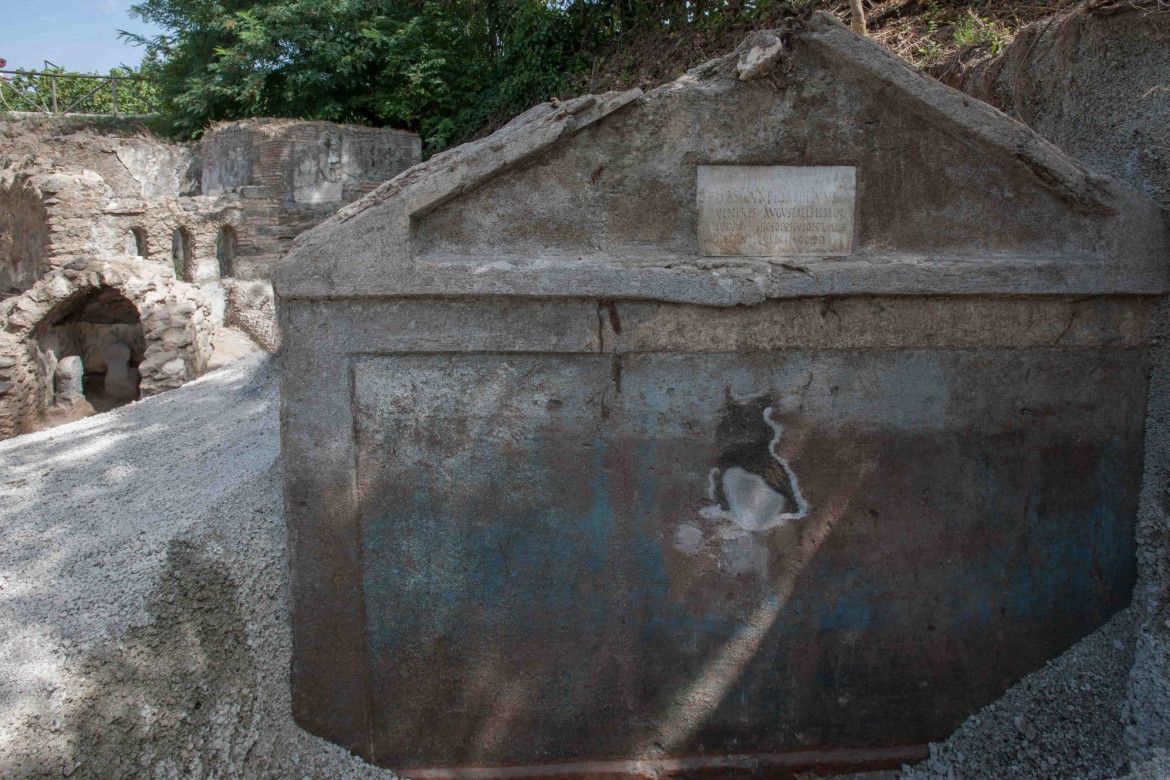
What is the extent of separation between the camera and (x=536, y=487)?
3.13 meters

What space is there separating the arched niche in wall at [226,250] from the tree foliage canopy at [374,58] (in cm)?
485

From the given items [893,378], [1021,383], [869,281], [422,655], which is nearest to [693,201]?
[869,281]

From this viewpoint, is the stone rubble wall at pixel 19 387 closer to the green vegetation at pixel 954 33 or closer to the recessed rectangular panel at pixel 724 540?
the recessed rectangular panel at pixel 724 540

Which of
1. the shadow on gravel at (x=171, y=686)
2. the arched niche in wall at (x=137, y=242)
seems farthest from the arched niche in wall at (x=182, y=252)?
the shadow on gravel at (x=171, y=686)

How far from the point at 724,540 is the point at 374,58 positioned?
1882cm

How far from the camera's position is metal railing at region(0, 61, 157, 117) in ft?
79.2

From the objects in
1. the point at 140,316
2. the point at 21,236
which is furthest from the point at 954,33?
the point at 21,236

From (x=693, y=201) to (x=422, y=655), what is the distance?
216cm

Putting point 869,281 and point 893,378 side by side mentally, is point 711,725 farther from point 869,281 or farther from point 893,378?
point 869,281

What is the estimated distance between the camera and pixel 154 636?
2.96 meters

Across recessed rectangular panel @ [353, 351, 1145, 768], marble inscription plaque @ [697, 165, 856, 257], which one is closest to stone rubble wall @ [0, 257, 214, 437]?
recessed rectangular panel @ [353, 351, 1145, 768]

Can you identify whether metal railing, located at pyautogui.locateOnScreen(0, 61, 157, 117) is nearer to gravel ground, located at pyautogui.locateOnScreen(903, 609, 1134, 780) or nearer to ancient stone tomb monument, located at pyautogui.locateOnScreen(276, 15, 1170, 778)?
ancient stone tomb monument, located at pyautogui.locateOnScreen(276, 15, 1170, 778)

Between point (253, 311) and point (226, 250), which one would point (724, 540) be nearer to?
point (253, 311)

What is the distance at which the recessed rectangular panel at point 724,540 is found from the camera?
10.2 ft
